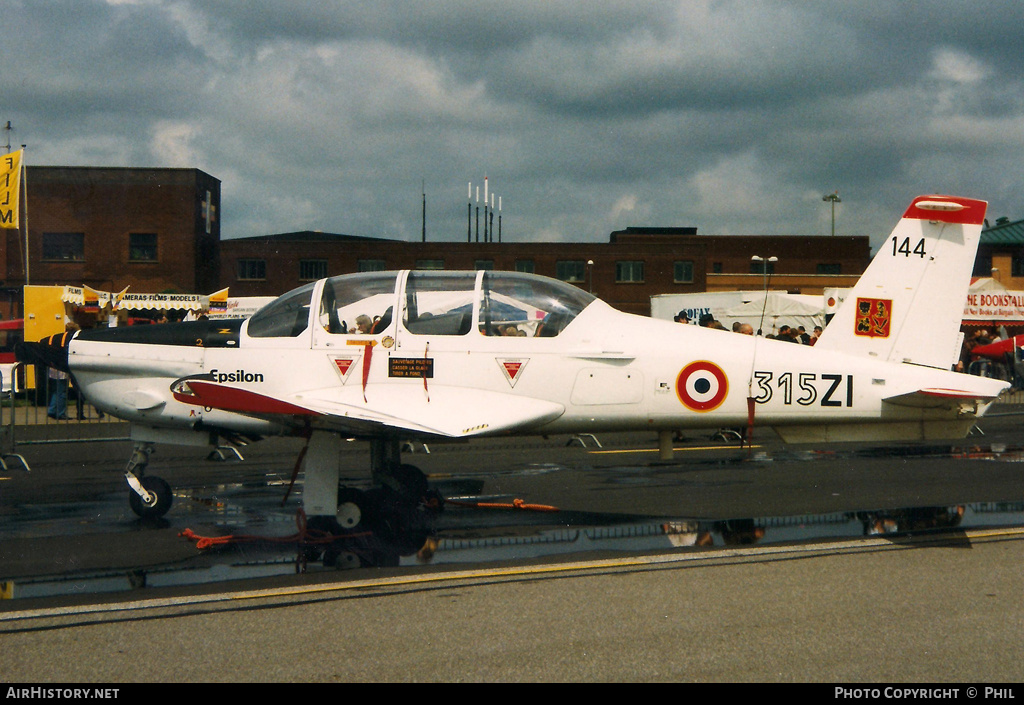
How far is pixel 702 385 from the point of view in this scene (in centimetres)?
772

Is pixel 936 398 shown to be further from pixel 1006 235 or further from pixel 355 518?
pixel 1006 235

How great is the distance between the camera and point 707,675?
434cm

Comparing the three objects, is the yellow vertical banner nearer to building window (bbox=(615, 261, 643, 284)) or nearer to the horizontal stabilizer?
the horizontal stabilizer

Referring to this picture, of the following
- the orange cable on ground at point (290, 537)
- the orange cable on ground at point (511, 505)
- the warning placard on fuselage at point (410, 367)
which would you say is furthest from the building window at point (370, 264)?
the orange cable on ground at point (290, 537)

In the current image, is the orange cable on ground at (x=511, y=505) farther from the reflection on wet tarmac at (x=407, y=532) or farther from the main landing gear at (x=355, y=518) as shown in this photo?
the main landing gear at (x=355, y=518)

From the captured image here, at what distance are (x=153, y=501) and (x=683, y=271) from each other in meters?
58.0

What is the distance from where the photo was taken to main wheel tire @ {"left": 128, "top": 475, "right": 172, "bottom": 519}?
817cm

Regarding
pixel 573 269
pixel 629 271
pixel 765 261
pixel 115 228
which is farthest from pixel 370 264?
pixel 765 261

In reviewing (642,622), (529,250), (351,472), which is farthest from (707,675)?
(529,250)

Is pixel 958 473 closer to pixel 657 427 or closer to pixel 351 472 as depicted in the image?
pixel 657 427

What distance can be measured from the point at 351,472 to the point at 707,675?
7.33 meters

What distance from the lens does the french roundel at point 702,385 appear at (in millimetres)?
7699

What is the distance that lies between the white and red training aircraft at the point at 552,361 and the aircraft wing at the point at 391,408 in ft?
0.07

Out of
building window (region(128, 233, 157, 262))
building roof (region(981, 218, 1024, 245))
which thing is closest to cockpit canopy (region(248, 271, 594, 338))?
building window (region(128, 233, 157, 262))
